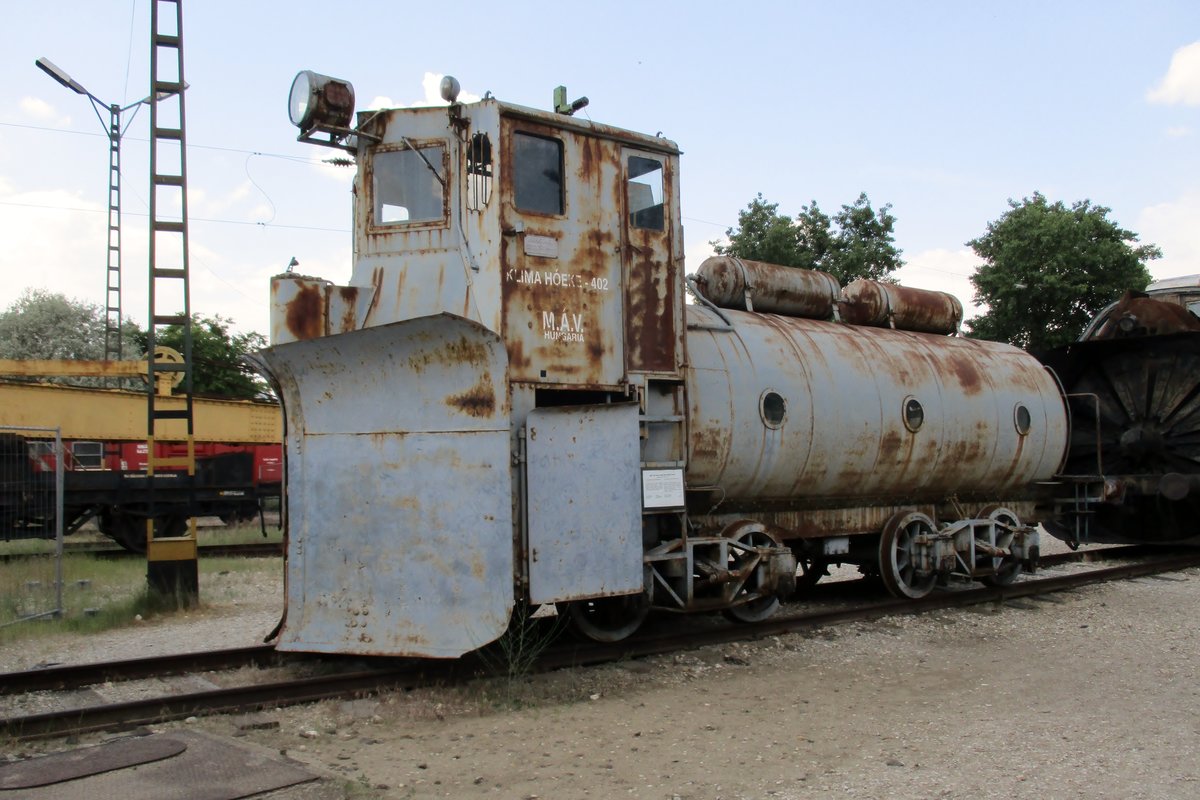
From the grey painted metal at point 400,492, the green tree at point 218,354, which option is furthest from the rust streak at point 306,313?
the green tree at point 218,354

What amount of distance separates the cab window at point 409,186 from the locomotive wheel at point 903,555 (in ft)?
19.6

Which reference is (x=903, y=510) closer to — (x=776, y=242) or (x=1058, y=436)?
(x=1058, y=436)

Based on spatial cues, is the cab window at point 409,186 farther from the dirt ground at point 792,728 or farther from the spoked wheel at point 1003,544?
the spoked wheel at point 1003,544

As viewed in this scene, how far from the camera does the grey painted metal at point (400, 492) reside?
6.80 m

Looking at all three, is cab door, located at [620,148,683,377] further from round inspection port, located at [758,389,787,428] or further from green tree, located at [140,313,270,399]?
green tree, located at [140,313,270,399]

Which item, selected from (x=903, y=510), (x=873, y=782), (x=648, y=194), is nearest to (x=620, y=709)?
(x=873, y=782)

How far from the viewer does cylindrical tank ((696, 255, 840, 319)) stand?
9969 mm

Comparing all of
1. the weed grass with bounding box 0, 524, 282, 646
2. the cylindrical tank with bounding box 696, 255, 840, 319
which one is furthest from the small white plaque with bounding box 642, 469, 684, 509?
the weed grass with bounding box 0, 524, 282, 646

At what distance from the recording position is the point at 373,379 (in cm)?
710

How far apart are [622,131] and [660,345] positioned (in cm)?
184

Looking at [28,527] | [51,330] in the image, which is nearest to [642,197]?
[28,527]

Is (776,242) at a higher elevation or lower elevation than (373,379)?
higher

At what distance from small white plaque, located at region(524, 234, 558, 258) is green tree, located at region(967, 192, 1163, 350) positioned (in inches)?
1185

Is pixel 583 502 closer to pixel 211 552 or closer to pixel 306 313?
pixel 306 313
